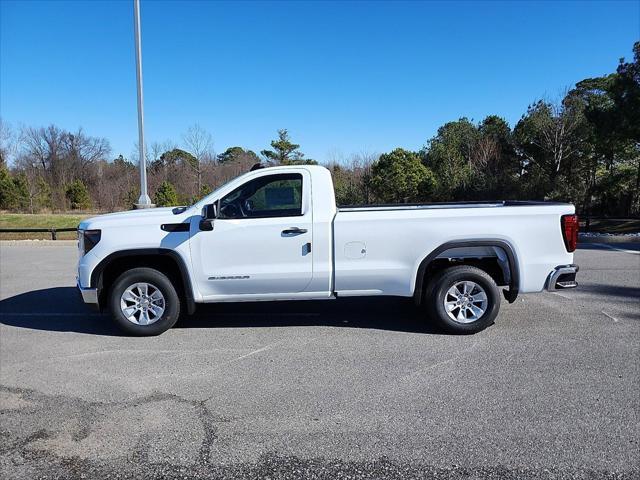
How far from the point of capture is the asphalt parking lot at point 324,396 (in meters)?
2.98

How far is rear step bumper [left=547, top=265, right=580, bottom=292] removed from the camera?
5336 mm

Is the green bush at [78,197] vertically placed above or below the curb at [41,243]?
above

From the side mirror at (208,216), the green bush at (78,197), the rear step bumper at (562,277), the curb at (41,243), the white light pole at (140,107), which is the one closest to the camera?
the side mirror at (208,216)

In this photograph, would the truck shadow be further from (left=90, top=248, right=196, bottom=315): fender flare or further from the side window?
the side window

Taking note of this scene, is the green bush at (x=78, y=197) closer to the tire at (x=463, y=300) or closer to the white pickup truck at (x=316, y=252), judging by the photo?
the white pickup truck at (x=316, y=252)

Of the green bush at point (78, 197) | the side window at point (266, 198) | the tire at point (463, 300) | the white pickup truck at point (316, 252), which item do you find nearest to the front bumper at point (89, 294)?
the white pickup truck at point (316, 252)

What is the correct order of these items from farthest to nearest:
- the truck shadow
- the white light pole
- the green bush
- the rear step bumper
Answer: the green bush, the white light pole, the truck shadow, the rear step bumper

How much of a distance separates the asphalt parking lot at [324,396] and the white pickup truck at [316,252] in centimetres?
49

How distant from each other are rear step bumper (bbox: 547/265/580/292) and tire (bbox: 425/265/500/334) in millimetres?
626

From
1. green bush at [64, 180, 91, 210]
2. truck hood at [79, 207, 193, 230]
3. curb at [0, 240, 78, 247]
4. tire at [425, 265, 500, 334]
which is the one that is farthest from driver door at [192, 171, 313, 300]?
green bush at [64, 180, 91, 210]

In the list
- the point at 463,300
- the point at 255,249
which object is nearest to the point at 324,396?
the point at 255,249

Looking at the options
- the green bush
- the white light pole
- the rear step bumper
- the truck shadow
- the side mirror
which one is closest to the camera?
the side mirror

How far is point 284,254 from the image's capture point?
5.36 meters

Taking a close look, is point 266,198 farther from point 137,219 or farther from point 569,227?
point 569,227
